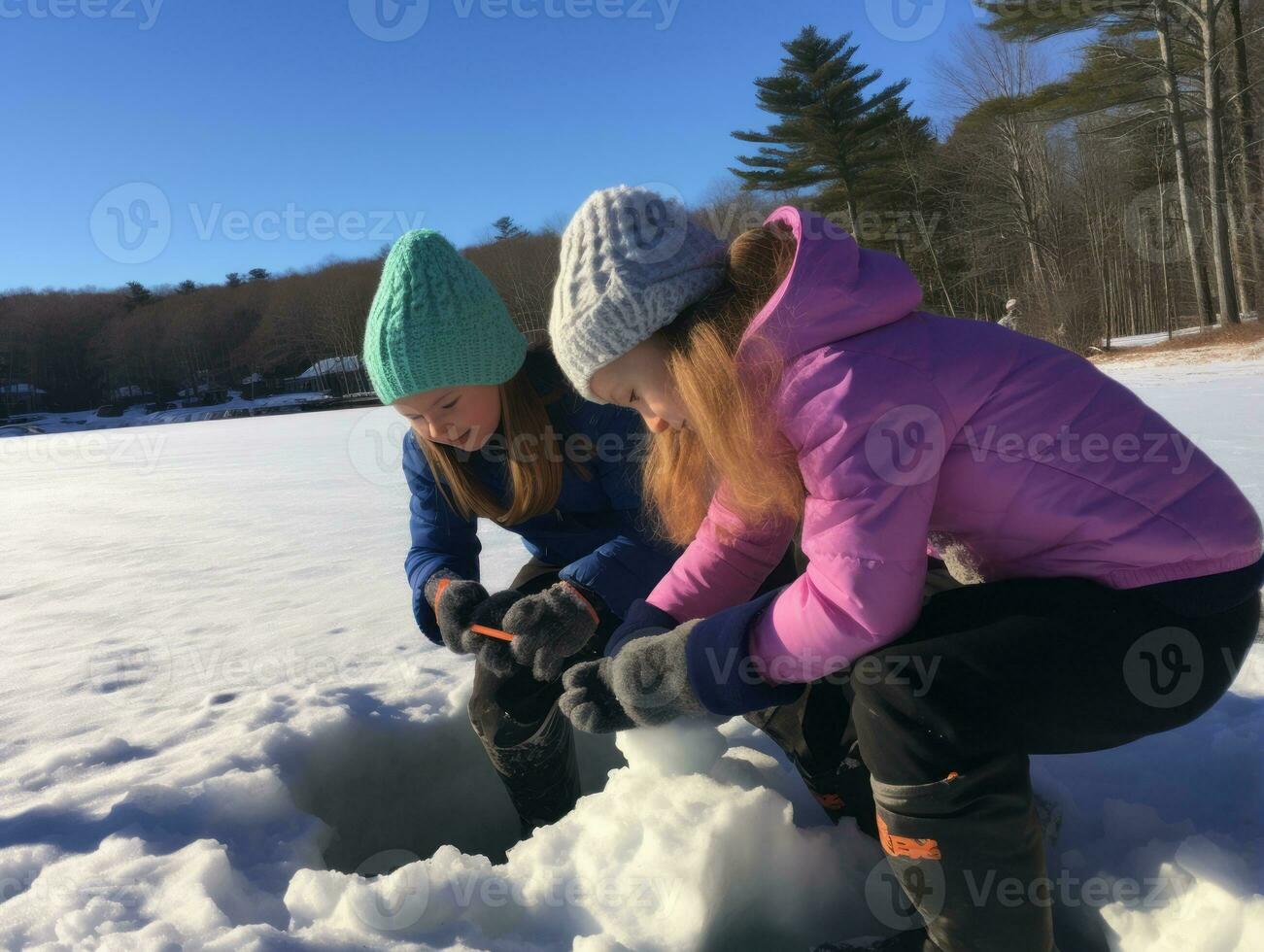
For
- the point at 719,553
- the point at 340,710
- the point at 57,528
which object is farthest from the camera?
the point at 57,528

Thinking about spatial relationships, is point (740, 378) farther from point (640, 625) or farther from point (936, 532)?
point (640, 625)

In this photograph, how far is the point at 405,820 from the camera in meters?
1.85

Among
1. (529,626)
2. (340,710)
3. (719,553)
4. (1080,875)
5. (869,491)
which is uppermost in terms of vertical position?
(869,491)

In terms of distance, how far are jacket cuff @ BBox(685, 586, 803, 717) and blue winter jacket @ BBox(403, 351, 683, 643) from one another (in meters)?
0.49

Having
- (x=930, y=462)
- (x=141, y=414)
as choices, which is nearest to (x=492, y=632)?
(x=930, y=462)

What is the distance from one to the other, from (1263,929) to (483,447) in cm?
150

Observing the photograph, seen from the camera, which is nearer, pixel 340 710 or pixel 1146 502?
pixel 1146 502

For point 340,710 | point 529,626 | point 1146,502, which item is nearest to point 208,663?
point 340,710

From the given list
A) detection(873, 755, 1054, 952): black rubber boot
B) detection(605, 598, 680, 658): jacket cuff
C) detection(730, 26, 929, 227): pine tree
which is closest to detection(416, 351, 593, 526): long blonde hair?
detection(605, 598, 680, 658): jacket cuff

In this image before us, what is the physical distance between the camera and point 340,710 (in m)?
1.74

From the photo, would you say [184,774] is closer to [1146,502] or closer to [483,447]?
[483,447]

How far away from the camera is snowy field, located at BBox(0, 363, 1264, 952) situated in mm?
1080

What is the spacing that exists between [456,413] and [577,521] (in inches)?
15.1

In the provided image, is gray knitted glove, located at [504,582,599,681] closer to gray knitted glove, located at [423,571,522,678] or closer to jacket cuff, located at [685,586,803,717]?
gray knitted glove, located at [423,571,522,678]
